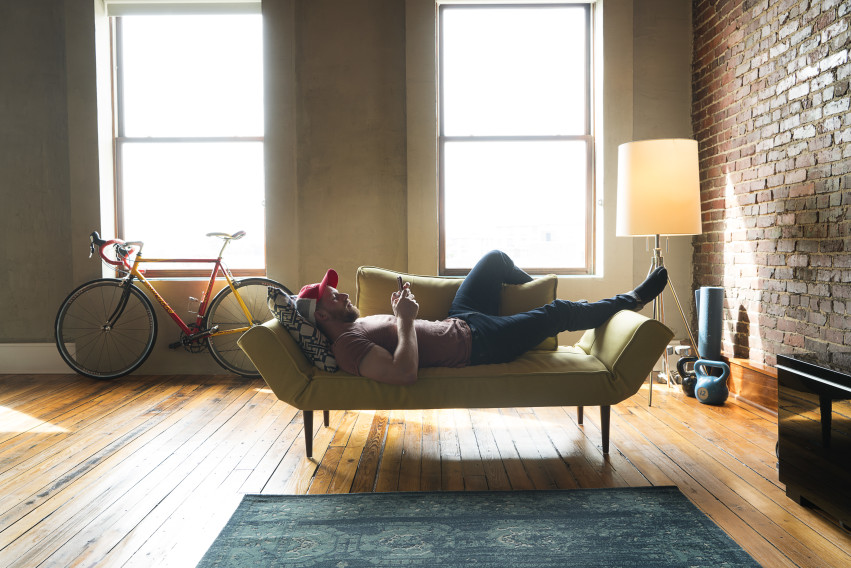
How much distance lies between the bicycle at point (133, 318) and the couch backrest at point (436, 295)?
4.56ft

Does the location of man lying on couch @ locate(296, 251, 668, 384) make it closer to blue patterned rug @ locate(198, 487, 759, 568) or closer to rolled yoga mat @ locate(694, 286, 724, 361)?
blue patterned rug @ locate(198, 487, 759, 568)

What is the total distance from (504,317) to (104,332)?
3.23 m

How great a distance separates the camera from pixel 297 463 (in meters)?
2.61

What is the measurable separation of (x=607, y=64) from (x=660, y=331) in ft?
8.43

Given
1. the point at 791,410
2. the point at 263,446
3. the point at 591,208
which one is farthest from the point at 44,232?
the point at 791,410

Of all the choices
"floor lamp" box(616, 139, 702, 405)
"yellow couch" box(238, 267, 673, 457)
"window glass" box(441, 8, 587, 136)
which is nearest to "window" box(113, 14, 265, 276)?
"window glass" box(441, 8, 587, 136)

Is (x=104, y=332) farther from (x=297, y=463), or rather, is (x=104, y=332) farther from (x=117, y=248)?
(x=297, y=463)

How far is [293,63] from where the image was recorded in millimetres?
4367

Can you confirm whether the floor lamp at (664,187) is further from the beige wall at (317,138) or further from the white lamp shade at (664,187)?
the beige wall at (317,138)

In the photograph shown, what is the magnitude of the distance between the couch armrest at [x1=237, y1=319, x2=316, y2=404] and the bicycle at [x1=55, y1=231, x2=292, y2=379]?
1816mm

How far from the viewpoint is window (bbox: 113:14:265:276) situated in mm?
4633

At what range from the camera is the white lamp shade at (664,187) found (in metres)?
3.48

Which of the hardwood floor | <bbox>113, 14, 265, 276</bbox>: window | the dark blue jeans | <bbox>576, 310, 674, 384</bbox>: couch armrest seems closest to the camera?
the hardwood floor

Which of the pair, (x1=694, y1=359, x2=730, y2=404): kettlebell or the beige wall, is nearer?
(x1=694, y1=359, x2=730, y2=404): kettlebell
